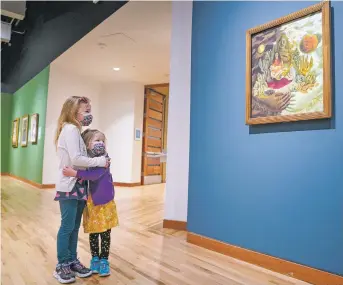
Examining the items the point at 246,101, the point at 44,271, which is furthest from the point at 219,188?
the point at 44,271

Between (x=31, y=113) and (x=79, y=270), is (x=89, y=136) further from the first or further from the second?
(x=31, y=113)

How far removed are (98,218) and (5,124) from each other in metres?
10.4

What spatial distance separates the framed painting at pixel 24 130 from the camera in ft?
26.0

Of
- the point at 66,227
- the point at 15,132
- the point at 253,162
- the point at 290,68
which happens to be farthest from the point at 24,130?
the point at 290,68

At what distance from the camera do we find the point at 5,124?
10.3 m

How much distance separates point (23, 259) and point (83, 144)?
106cm

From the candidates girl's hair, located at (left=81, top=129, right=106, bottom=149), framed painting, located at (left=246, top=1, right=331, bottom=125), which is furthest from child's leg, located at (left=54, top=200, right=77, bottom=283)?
framed painting, located at (left=246, top=1, right=331, bottom=125)

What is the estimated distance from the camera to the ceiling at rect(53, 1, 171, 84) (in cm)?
387

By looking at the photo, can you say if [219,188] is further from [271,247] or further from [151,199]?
[151,199]

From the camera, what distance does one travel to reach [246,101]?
216cm

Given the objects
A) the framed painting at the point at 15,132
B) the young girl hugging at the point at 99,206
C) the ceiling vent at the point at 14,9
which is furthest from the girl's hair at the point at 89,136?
the framed painting at the point at 15,132

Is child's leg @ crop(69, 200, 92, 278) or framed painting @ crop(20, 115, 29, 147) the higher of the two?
framed painting @ crop(20, 115, 29, 147)

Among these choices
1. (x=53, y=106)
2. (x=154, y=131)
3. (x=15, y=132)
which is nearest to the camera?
(x=53, y=106)

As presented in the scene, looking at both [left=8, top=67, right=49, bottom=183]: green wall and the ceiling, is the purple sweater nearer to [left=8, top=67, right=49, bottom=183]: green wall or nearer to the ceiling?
the ceiling
